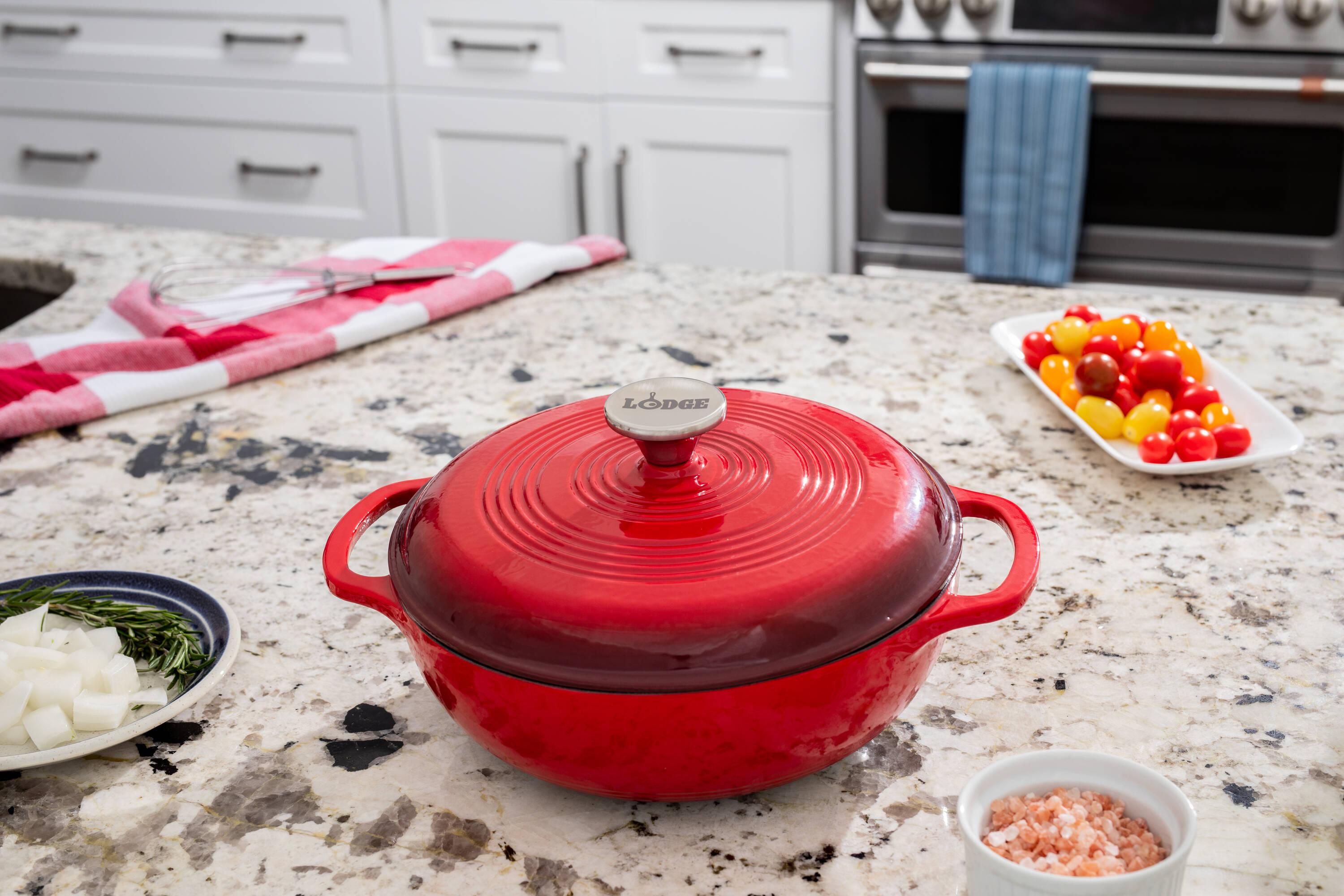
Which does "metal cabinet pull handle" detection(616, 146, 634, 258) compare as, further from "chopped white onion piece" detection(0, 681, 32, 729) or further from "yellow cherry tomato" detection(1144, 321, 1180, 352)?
"chopped white onion piece" detection(0, 681, 32, 729)

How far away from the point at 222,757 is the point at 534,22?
229 centimetres

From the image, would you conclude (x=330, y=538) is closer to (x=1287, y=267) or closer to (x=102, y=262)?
(x=102, y=262)

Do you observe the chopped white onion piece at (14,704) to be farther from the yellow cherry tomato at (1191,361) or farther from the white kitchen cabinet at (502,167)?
the white kitchen cabinet at (502,167)

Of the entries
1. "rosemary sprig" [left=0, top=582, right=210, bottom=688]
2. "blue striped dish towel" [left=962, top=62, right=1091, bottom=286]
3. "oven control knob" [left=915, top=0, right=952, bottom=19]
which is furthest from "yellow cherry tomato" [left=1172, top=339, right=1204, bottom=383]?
"oven control knob" [left=915, top=0, right=952, bottom=19]

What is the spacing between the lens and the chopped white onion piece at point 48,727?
564 mm

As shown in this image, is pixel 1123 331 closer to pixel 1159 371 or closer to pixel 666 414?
pixel 1159 371

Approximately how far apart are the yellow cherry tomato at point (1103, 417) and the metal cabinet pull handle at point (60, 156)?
2.91 m

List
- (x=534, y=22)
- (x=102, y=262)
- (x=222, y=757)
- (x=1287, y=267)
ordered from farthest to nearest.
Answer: (x=534, y=22), (x=1287, y=267), (x=102, y=262), (x=222, y=757)

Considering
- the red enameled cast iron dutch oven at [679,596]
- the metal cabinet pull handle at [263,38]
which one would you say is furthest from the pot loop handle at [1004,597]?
the metal cabinet pull handle at [263,38]

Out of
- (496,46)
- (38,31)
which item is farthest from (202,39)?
(496,46)

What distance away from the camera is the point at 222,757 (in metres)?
0.59

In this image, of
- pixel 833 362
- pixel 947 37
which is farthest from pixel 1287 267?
pixel 833 362

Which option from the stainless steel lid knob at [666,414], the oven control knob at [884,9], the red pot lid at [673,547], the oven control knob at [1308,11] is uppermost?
the oven control knob at [884,9]

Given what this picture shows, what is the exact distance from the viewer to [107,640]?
62 cm
